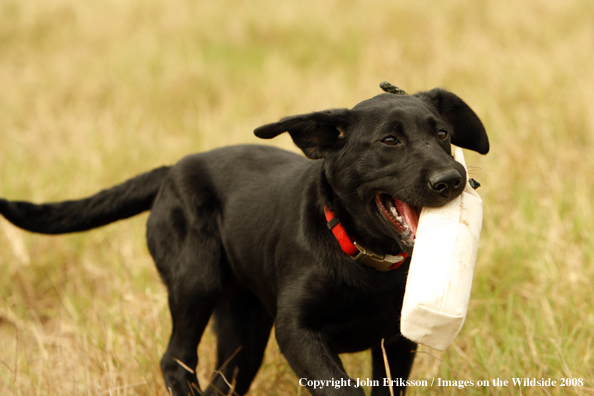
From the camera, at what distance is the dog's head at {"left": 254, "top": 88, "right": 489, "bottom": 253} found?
1982 mm

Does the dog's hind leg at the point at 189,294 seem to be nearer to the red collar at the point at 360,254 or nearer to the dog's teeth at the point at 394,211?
the red collar at the point at 360,254

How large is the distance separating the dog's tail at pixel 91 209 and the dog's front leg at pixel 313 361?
115cm

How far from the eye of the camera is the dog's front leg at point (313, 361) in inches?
78.4

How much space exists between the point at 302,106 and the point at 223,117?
0.82 meters

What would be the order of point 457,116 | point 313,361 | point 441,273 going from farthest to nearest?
point 457,116 → point 313,361 → point 441,273

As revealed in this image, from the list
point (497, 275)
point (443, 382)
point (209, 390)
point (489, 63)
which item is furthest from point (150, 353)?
point (489, 63)

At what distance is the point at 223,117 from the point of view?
6188mm

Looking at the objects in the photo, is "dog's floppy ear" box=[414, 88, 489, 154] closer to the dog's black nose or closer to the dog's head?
the dog's head

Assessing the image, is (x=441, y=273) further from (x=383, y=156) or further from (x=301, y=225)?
(x=301, y=225)

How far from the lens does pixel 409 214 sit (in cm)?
214

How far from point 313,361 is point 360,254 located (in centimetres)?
41

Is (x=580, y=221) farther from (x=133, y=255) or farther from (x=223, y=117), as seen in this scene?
(x=223, y=117)

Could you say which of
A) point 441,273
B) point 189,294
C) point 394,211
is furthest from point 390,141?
point 189,294

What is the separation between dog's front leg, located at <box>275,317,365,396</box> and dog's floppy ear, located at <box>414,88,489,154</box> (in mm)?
995
